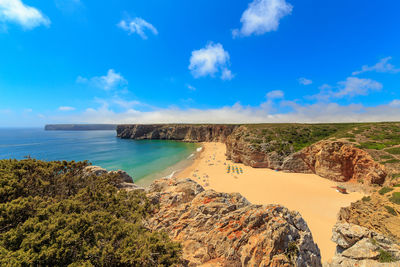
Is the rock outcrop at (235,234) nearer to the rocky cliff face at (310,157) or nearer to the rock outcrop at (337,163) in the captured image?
the rock outcrop at (337,163)

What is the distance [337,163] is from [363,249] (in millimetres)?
25093

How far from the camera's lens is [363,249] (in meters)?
8.38

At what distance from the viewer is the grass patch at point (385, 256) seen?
772 cm

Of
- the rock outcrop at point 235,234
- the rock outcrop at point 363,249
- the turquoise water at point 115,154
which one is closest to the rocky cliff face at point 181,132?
the turquoise water at point 115,154

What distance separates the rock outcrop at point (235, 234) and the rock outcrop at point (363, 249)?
5.91 feet

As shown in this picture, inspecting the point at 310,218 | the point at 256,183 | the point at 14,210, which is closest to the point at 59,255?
the point at 14,210

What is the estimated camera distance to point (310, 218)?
16.2 meters

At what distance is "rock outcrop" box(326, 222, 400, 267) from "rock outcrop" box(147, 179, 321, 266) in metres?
1.80

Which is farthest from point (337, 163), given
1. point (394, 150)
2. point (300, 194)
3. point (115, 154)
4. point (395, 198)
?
point (115, 154)

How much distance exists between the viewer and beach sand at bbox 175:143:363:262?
1463cm

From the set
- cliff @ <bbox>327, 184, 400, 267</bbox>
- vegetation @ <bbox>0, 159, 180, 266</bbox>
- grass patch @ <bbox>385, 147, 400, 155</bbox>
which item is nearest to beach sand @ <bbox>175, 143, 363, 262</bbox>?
cliff @ <bbox>327, 184, 400, 267</bbox>

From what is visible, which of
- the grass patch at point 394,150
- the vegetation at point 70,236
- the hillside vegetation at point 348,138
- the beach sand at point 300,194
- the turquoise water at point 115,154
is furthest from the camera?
the turquoise water at point 115,154

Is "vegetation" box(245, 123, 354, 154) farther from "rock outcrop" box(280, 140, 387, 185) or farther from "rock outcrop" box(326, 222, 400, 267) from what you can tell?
"rock outcrop" box(326, 222, 400, 267)

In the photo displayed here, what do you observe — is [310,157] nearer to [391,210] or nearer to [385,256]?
[391,210]
